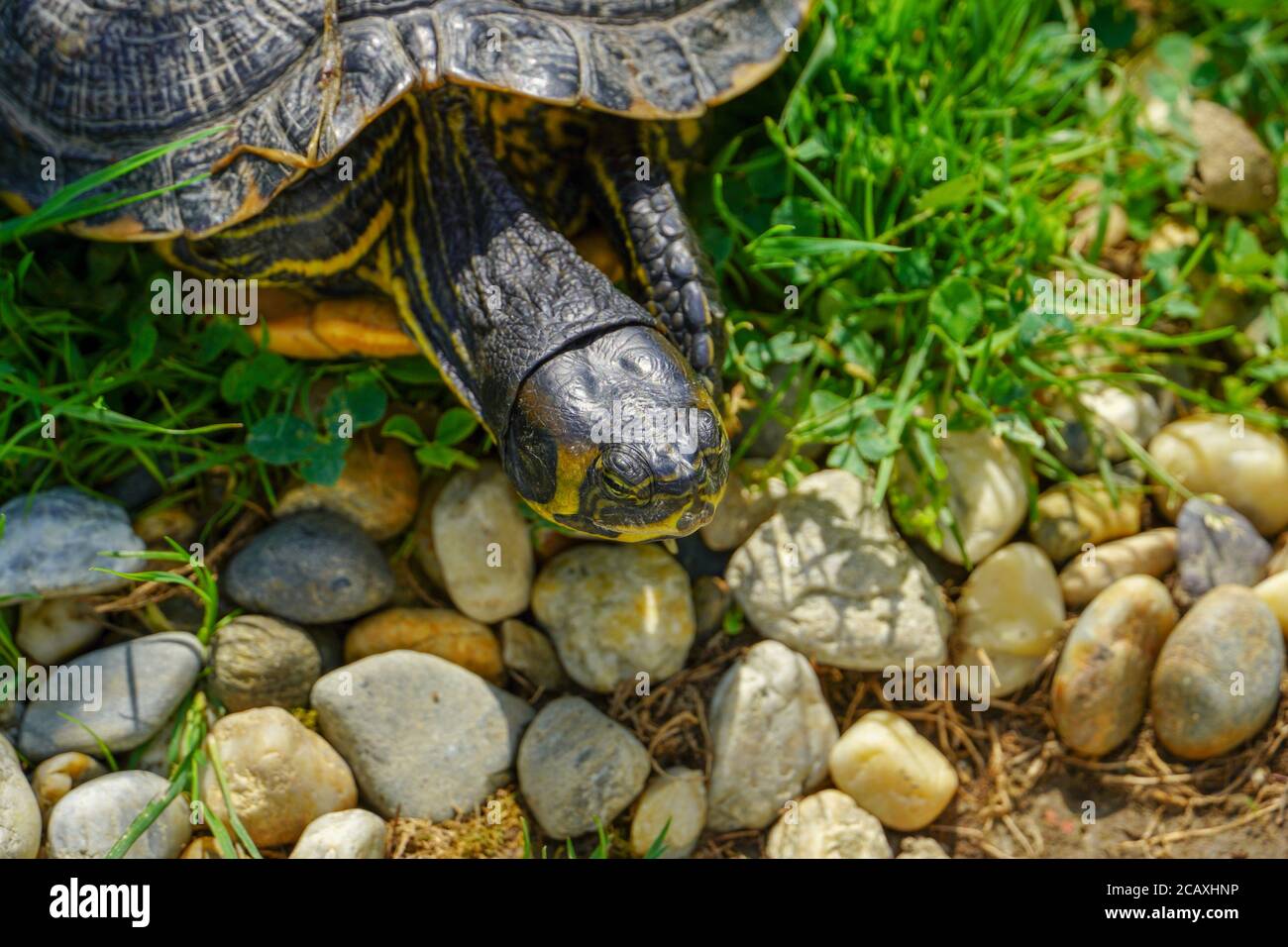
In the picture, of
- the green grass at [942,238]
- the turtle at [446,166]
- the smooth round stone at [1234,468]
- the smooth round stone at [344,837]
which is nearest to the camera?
the turtle at [446,166]

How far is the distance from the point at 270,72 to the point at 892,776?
2.44 meters

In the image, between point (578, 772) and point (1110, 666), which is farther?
point (1110, 666)

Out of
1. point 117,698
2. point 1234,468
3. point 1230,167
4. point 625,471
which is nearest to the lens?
point 625,471

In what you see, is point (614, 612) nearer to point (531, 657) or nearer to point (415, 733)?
point (531, 657)

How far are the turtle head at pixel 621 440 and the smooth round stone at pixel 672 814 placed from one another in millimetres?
758

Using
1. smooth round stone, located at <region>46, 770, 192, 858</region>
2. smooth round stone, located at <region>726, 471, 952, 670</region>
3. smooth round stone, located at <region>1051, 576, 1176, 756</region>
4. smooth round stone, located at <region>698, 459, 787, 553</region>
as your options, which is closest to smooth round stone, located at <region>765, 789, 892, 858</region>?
smooth round stone, located at <region>726, 471, 952, 670</region>

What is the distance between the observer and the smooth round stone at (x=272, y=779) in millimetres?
2975

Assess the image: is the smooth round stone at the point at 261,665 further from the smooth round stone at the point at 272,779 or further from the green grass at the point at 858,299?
the green grass at the point at 858,299

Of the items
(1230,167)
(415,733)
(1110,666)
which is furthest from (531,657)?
(1230,167)

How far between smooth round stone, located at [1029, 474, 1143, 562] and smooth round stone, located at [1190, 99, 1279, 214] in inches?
42.2

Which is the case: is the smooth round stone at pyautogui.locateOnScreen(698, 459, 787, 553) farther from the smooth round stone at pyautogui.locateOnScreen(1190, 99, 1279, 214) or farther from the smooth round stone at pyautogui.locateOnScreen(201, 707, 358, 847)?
the smooth round stone at pyautogui.locateOnScreen(1190, 99, 1279, 214)

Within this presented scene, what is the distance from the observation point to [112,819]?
2875 millimetres

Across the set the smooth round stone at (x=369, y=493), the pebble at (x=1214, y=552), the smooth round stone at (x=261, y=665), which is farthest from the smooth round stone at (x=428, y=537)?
the pebble at (x=1214, y=552)
